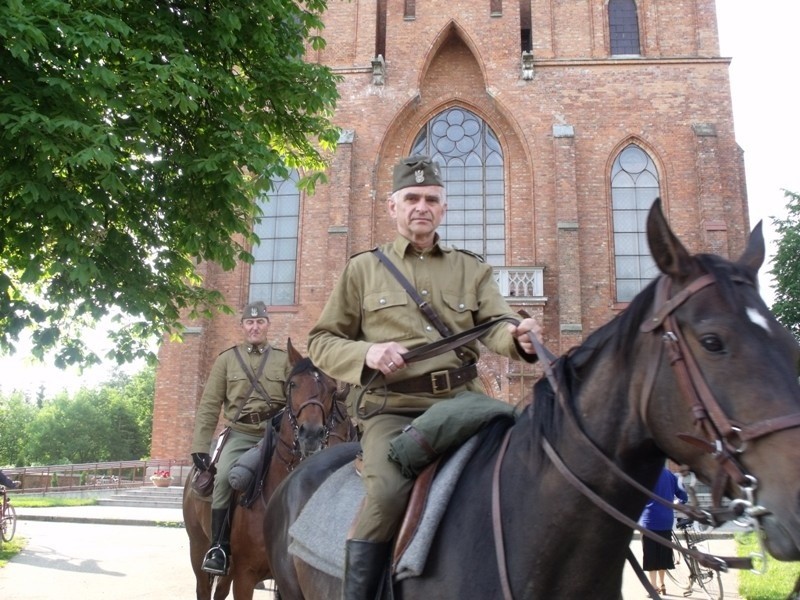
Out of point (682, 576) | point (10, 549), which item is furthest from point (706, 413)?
point (10, 549)

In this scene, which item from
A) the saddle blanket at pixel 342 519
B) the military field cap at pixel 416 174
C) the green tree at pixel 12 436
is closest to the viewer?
the saddle blanket at pixel 342 519

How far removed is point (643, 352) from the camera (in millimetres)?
1990

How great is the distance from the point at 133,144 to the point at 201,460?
3.50 meters

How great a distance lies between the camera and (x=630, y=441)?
2012 mm

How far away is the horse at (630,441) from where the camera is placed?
1666 mm

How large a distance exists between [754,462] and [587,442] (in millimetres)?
522

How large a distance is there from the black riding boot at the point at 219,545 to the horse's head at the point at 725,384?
4.74m

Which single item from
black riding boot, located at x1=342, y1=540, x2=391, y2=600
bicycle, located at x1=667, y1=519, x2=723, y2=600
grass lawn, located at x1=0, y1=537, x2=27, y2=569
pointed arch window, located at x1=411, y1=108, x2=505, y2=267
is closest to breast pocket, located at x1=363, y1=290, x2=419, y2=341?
black riding boot, located at x1=342, y1=540, x2=391, y2=600

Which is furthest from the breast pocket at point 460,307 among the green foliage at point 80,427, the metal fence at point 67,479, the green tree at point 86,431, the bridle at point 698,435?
the green tree at point 86,431

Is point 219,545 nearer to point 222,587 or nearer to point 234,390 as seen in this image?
point 222,587

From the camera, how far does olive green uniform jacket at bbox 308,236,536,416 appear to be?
2.95m

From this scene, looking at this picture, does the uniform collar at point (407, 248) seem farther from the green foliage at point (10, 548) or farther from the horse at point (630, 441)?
the green foliage at point (10, 548)

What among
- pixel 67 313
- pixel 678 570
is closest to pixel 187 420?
pixel 67 313

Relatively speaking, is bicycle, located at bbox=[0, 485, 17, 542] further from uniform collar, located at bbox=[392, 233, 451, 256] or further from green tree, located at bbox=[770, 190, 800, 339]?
green tree, located at bbox=[770, 190, 800, 339]
